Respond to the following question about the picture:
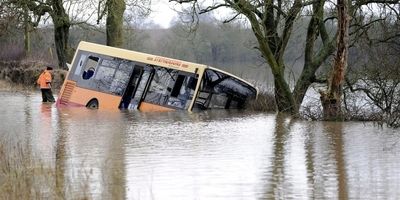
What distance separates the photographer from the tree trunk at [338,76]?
67.7 feet

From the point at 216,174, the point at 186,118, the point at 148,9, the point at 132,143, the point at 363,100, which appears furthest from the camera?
the point at 148,9

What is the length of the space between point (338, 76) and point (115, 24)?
20.1 meters

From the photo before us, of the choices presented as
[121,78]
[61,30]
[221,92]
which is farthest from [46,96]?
[61,30]

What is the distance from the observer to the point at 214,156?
41.4 feet

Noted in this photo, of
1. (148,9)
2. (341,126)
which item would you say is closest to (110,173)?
(341,126)

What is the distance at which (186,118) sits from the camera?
858 inches

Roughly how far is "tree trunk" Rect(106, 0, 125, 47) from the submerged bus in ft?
37.9

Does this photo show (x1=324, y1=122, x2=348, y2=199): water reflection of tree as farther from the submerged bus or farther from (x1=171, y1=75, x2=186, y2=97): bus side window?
(x1=171, y1=75, x2=186, y2=97): bus side window

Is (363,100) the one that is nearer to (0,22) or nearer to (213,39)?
(0,22)

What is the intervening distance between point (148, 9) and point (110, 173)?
30283 mm

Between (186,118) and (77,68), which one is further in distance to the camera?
(77,68)

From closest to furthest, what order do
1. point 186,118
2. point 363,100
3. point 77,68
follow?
1. point 186,118
2. point 363,100
3. point 77,68

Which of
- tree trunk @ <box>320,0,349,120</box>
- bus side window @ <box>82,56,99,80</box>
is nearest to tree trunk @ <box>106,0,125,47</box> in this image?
bus side window @ <box>82,56,99,80</box>

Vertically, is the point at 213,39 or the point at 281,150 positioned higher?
the point at 213,39
